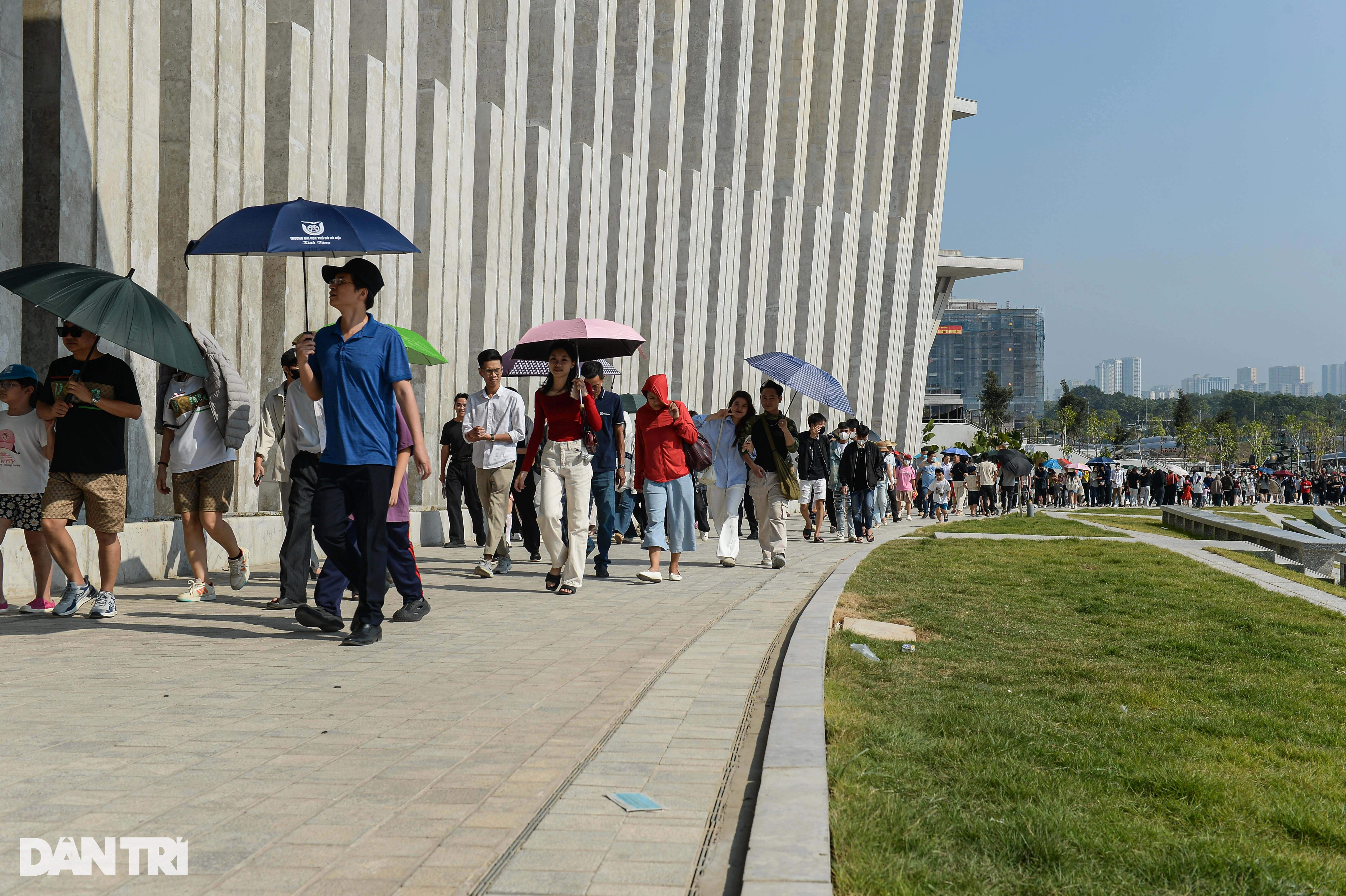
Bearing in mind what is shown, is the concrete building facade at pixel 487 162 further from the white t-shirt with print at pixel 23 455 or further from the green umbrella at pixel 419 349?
the white t-shirt with print at pixel 23 455

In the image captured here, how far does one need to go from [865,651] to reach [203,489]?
471 cm

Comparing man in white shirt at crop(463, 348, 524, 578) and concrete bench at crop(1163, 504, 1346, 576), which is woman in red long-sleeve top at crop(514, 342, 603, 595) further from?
concrete bench at crop(1163, 504, 1346, 576)

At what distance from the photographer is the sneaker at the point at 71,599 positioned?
291 inches

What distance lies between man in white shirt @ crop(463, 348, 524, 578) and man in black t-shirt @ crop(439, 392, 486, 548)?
1.90m

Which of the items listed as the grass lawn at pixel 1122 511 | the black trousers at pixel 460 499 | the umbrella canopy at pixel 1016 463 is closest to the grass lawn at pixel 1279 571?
the black trousers at pixel 460 499

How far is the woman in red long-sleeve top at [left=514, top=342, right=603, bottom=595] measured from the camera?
Answer: 30.9 feet

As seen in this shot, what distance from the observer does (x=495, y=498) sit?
10492 mm

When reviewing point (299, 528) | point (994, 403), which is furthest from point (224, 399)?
point (994, 403)

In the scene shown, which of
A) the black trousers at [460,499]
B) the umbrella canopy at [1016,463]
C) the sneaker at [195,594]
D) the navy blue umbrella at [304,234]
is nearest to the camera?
the navy blue umbrella at [304,234]

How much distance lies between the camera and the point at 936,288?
238ft

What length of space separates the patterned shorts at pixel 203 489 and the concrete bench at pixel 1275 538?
43.4ft

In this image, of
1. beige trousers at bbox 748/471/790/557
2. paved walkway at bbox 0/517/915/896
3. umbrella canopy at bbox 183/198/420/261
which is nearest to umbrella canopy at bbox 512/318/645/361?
beige trousers at bbox 748/471/790/557

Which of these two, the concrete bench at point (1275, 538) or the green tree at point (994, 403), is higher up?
the green tree at point (994, 403)

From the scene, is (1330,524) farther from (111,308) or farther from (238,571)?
(111,308)
